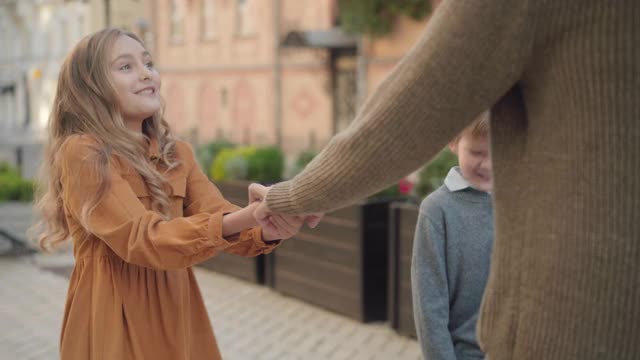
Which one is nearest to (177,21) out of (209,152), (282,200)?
(209,152)

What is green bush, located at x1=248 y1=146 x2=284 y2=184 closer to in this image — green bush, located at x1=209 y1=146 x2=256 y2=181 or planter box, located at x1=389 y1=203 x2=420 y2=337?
green bush, located at x1=209 y1=146 x2=256 y2=181

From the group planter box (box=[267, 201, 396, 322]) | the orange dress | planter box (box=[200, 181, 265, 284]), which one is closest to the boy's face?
the orange dress

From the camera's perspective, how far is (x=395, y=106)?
4.83ft

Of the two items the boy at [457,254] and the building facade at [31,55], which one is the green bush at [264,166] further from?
the building facade at [31,55]

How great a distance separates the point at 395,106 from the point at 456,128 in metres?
0.11

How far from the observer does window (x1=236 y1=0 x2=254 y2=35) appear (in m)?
30.8

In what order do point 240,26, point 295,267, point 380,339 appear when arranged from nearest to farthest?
point 380,339, point 295,267, point 240,26

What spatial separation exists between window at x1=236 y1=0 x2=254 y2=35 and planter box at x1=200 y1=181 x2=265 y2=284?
76.2 ft

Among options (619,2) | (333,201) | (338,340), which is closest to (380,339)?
(338,340)

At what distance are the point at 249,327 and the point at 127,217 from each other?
392 cm

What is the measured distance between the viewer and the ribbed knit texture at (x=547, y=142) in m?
1.33

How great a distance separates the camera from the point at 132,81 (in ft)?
8.89

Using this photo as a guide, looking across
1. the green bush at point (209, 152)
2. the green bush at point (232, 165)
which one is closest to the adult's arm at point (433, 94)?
the green bush at point (232, 165)

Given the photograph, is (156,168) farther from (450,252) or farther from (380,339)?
(380,339)
